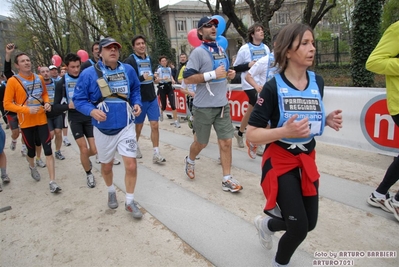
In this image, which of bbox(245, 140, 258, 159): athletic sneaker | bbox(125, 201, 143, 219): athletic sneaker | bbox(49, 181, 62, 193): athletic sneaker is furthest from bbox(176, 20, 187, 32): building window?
bbox(125, 201, 143, 219): athletic sneaker

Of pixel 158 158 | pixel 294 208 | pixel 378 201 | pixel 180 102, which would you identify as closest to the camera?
pixel 294 208

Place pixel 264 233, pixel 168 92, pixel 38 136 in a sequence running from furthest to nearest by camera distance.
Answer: pixel 168 92, pixel 38 136, pixel 264 233

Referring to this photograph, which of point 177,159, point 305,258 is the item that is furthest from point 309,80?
point 177,159

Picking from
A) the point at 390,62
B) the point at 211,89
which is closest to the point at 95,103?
the point at 211,89

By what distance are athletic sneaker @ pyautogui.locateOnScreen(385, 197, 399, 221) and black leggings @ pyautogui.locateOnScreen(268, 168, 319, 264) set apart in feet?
5.11

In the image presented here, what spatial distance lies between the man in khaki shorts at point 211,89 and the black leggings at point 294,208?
1828 mm

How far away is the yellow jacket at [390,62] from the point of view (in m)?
2.90

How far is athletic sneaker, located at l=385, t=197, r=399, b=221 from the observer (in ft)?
10.3

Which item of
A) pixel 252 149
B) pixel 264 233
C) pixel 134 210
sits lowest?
pixel 134 210

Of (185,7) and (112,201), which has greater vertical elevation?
(185,7)

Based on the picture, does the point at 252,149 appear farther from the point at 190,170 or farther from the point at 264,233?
the point at 264,233

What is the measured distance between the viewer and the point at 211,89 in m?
4.04

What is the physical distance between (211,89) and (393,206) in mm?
2515

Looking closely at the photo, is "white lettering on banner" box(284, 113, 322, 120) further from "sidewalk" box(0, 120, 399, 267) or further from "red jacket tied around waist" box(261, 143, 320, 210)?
"sidewalk" box(0, 120, 399, 267)
